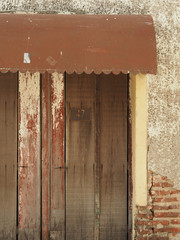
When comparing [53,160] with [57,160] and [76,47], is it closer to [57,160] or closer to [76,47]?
[57,160]

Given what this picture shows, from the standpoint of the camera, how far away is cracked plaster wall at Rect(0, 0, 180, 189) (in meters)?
4.66

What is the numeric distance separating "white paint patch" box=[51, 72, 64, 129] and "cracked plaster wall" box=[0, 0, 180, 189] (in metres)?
0.88

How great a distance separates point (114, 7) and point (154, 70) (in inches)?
44.9

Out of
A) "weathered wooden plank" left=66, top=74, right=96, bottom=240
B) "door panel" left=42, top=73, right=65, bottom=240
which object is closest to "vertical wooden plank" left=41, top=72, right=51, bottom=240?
"door panel" left=42, top=73, right=65, bottom=240

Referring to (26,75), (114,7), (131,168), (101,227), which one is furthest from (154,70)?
(101,227)

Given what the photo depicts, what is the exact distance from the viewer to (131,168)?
4984mm

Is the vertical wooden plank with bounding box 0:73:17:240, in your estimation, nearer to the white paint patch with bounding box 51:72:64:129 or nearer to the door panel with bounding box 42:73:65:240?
the door panel with bounding box 42:73:65:240

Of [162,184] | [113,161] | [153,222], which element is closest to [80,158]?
[113,161]

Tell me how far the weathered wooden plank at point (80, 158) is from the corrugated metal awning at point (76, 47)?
93cm

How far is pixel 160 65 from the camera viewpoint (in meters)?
4.68

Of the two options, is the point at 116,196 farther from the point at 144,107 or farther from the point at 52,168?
the point at 144,107

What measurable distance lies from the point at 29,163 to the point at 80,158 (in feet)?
2.20

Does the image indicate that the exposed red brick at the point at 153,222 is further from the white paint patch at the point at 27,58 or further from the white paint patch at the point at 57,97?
the white paint patch at the point at 27,58

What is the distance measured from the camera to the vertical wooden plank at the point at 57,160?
500cm
